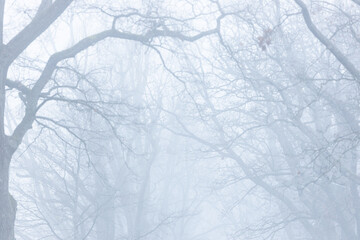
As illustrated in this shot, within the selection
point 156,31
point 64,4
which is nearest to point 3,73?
point 64,4

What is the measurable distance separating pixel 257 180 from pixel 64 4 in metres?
9.25

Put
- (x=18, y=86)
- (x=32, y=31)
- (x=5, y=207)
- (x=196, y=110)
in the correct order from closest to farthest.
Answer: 1. (x=5, y=207)
2. (x=32, y=31)
3. (x=18, y=86)
4. (x=196, y=110)

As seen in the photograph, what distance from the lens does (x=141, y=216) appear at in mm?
20984

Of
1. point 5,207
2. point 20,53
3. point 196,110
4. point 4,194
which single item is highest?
point 196,110

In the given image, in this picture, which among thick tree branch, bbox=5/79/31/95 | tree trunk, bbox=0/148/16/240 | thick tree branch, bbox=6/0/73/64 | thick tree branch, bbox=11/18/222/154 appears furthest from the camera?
thick tree branch, bbox=5/79/31/95

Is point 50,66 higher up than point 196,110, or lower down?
lower down

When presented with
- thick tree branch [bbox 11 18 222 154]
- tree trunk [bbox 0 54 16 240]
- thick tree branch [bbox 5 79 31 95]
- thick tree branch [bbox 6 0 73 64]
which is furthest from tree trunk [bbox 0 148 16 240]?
thick tree branch [bbox 5 79 31 95]

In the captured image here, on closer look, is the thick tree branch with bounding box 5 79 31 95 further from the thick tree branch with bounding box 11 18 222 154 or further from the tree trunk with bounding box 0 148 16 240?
the tree trunk with bounding box 0 148 16 240

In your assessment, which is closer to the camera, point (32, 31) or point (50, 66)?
point (32, 31)

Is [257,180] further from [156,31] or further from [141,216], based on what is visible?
[156,31]

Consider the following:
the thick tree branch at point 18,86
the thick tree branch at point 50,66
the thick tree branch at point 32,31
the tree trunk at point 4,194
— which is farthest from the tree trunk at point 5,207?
the thick tree branch at point 18,86

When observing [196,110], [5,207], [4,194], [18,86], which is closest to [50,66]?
[18,86]

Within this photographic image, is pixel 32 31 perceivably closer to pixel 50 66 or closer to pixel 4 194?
pixel 50 66

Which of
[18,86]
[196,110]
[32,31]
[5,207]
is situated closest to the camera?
[5,207]
